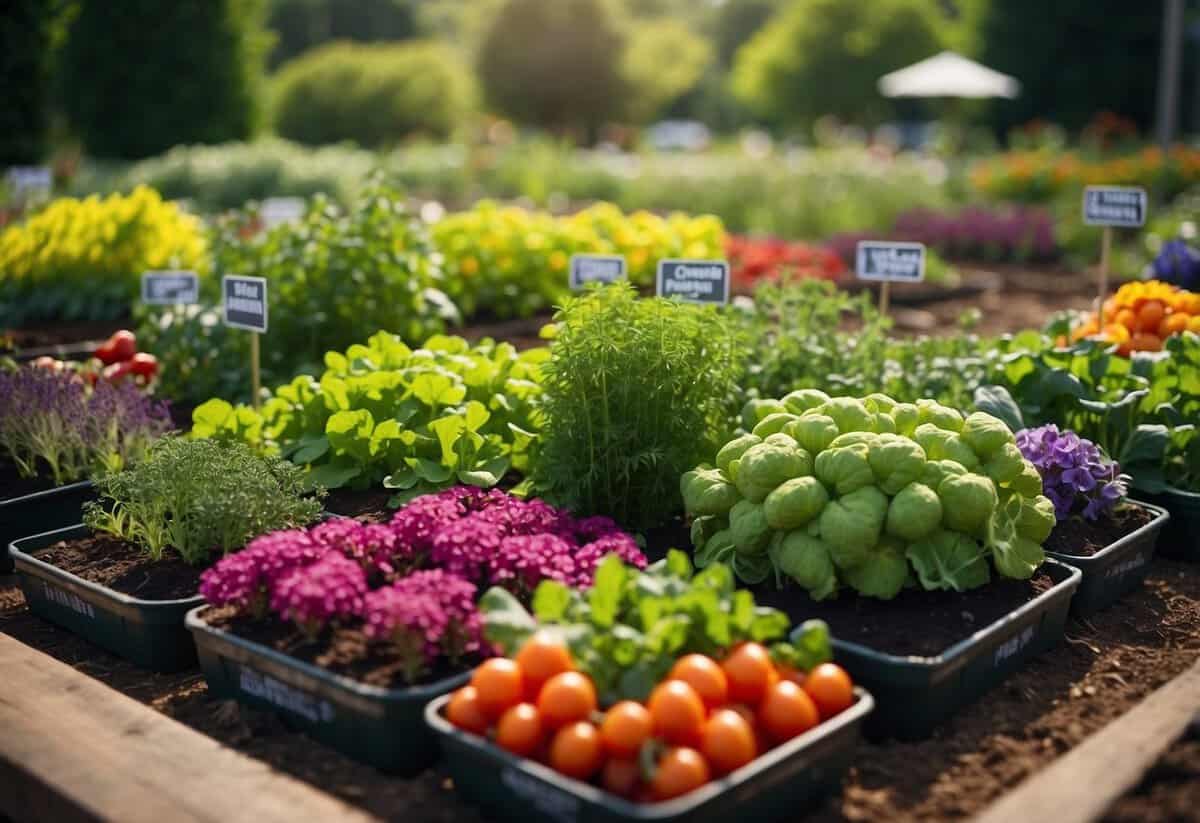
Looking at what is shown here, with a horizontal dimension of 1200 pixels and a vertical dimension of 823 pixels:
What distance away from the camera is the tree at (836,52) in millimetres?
32500

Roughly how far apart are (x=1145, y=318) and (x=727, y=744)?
361 centimetres

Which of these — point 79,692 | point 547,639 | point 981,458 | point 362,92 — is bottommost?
point 79,692

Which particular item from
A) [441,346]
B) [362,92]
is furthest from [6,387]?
[362,92]

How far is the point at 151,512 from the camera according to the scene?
3.71 m

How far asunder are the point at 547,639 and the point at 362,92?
25080mm

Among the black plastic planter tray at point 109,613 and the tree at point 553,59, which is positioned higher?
the tree at point 553,59

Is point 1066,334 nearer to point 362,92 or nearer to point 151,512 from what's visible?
point 151,512

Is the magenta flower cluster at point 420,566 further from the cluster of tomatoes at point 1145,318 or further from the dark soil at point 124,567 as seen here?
the cluster of tomatoes at point 1145,318

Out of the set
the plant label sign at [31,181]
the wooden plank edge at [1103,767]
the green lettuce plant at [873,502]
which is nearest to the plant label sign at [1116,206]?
the green lettuce plant at [873,502]

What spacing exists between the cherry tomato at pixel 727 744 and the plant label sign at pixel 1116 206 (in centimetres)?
384

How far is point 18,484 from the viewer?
14.8 feet

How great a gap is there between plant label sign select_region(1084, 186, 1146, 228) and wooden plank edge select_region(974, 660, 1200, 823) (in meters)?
2.92

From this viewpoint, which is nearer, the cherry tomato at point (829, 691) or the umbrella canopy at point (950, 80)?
the cherry tomato at point (829, 691)

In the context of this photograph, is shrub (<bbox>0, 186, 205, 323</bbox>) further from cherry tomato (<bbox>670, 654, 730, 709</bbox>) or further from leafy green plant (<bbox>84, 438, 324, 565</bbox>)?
cherry tomato (<bbox>670, 654, 730, 709</bbox>)
